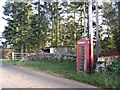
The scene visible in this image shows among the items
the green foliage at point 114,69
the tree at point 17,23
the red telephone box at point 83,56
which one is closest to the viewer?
the green foliage at point 114,69

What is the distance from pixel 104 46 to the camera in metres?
22.1

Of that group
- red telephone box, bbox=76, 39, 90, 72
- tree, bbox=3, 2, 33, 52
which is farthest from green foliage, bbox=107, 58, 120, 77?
tree, bbox=3, 2, 33, 52

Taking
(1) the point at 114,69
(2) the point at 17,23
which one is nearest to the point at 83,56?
(1) the point at 114,69

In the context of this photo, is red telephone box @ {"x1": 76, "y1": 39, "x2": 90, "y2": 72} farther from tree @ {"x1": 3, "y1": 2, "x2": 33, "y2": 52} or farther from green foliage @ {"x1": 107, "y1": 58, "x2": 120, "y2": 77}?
tree @ {"x1": 3, "y1": 2, "x2": 33, "y2": 52}

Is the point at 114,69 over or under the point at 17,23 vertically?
under

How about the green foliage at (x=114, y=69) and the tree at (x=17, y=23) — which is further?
the tree at (x=17, y=23)

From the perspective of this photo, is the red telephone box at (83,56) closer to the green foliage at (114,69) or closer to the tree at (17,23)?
the green foliage at (114,69)

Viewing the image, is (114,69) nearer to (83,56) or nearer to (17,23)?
(83,56)

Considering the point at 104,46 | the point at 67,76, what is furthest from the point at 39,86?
the point at 104,46

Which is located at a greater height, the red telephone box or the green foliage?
the red telephone box

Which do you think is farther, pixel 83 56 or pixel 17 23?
pixel 17 23

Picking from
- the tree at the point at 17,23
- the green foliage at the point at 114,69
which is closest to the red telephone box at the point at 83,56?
the green foliage at the point at 114,69

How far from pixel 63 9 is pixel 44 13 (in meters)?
2.80

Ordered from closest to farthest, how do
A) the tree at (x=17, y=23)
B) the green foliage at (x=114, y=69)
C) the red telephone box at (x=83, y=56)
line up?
1. the green foliage at (x=114, y=69)
2. the red telephone box at (x=83, y=56)
3. the tree at (x=17, y=23)
